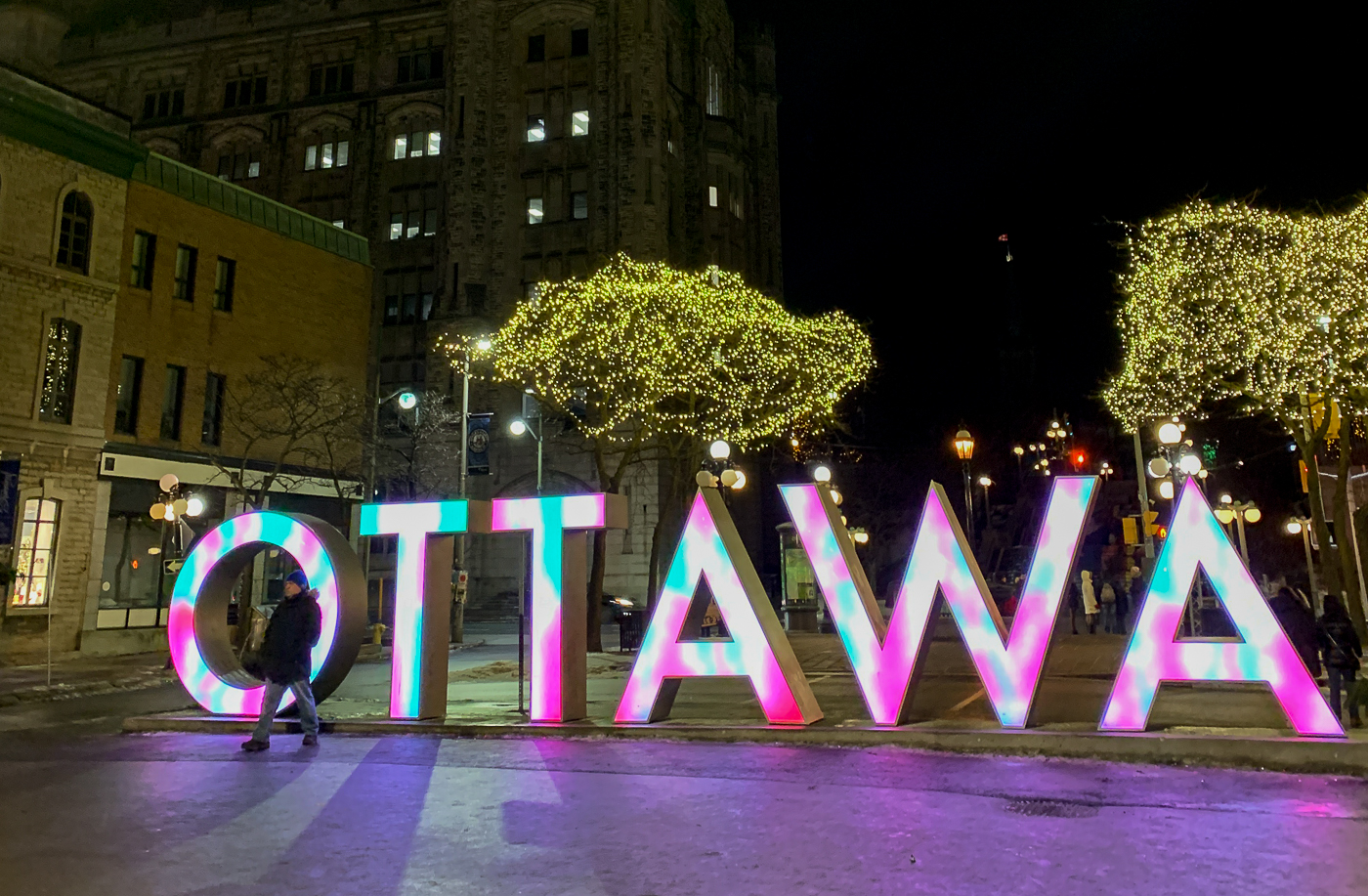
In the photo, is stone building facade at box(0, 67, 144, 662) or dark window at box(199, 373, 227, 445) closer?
stone building facade at box(0, 67, 144, 662)

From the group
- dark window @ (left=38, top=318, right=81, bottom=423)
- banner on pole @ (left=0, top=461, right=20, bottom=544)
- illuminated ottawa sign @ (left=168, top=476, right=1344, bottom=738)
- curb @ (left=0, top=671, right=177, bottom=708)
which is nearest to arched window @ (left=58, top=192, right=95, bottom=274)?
dark window @ (left=38, top=318, right=81, bottom=423)

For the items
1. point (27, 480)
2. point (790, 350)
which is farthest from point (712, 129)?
point (27, 480)

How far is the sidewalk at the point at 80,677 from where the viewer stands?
54.1 feet

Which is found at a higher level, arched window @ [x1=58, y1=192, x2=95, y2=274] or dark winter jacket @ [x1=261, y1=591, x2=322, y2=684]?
arched window @ [x1=58, y1=192, x2=95, y2=274]

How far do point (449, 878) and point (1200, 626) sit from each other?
20788mm

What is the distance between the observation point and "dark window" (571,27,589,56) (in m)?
45.8

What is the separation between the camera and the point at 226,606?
460 inches

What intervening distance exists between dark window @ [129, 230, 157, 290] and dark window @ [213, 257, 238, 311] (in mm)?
2014

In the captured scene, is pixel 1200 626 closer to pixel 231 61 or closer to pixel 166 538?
pixel 166 538

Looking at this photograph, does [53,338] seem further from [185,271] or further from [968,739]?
[968,739]

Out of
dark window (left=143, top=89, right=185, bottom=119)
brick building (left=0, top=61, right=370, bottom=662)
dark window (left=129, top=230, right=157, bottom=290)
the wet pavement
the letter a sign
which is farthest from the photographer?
dark window (left=143, top=89, right=185, bottom=119)

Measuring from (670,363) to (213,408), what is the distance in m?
14.6

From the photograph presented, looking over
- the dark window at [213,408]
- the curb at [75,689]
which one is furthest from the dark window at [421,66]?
the curb at [75,689]

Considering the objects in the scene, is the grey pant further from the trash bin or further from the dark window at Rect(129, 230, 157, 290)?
the dark window at Rect(129, 230, 157, 290)
